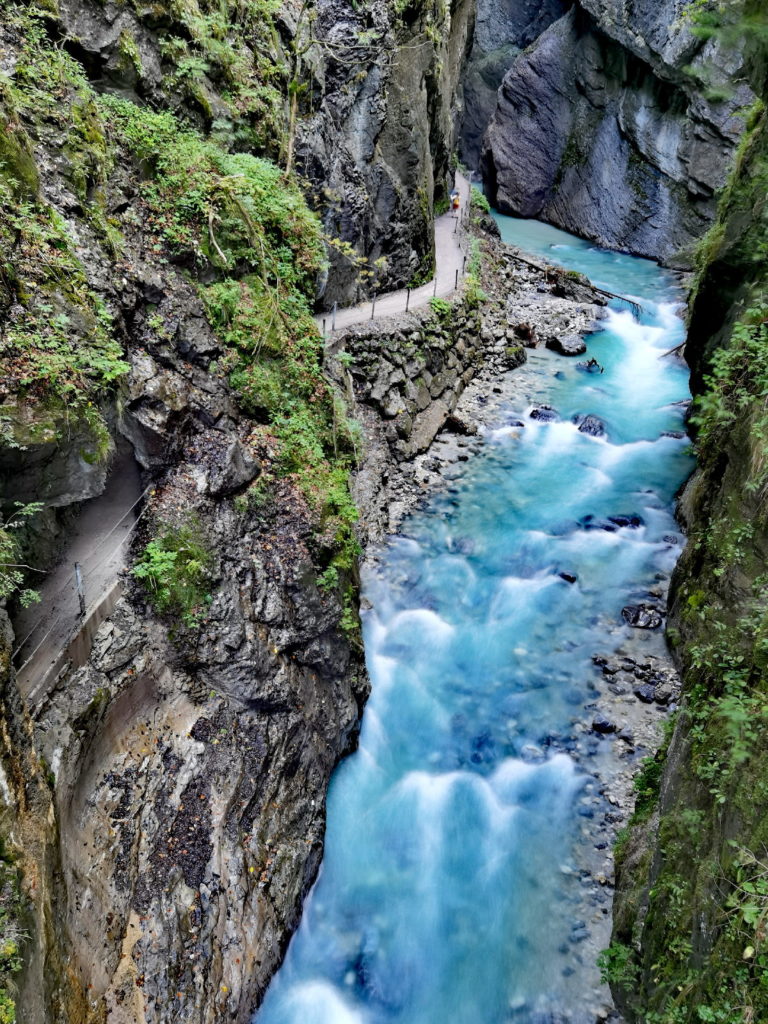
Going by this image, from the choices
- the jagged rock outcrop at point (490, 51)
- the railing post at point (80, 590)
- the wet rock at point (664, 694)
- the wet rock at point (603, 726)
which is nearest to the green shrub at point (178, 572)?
the railing post at point (80, 590)

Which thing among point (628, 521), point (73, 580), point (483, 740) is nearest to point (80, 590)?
point (73, 580)

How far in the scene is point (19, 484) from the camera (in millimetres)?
5965

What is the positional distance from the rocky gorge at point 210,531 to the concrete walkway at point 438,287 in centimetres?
150

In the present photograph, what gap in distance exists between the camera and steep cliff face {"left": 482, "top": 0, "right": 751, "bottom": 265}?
27.8 metres

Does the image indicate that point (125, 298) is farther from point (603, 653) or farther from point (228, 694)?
point (603, 653)

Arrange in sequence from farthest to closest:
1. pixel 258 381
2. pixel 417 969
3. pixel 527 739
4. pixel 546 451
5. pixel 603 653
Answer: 1. pixel 546 451
2. pixel 603 653
3. pixel 527 739
4. pixel 258 381
5. pixel 417 969

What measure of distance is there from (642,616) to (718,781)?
6.78 m

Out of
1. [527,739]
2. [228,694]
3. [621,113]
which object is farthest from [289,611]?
[621,113]

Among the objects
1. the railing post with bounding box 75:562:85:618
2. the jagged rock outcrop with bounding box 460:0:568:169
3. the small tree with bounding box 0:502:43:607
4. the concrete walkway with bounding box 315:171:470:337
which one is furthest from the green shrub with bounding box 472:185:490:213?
the small tree with bounding box 0:502:43:607

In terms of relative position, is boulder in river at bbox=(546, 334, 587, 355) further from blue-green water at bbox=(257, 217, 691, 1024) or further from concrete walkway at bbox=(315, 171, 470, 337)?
blue-green water at bbox=(257, 217, 691, 1024)

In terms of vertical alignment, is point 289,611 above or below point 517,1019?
above

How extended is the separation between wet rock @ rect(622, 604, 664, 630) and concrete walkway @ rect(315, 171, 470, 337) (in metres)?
8.69

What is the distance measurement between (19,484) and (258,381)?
3866mm

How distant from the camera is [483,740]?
389 inches
